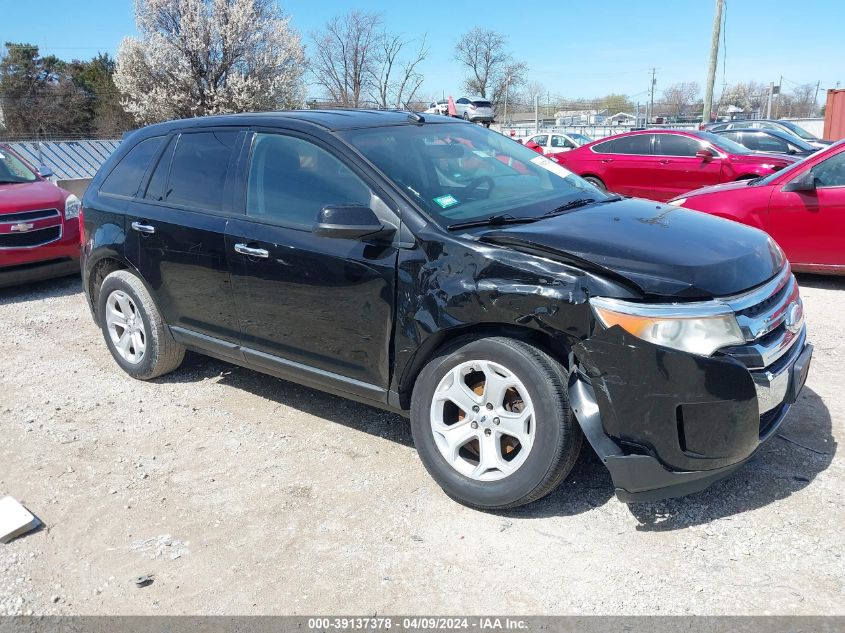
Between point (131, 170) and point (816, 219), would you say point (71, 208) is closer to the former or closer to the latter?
point (131, 170)

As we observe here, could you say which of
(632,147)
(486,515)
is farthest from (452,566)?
(632,147)

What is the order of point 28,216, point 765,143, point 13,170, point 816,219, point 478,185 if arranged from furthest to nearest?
point 765,143 < point 13,170 < point 28,216 < point 816,219 < point 478,185

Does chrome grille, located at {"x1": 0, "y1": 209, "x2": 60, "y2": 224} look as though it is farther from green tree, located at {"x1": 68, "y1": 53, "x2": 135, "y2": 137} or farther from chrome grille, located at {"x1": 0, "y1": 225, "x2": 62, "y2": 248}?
green tree, located at {"x1": 68, "y1": 53, "x2": 135, "y2": 137}

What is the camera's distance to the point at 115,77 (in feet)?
112

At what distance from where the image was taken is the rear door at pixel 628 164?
11.7 meters

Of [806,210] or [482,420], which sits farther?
[806,210]

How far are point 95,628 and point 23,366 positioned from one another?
140 inches

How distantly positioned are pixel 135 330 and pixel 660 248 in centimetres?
365

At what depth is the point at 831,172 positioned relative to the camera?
6820 mm

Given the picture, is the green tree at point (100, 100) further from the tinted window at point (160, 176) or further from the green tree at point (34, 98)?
the tinted window at point (160, 176)

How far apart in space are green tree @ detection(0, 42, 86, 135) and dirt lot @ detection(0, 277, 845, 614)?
40.1 meters

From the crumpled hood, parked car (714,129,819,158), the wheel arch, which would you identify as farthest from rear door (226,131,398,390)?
parked car (714,129,819,158)

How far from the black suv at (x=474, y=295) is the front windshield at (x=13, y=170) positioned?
4.64m

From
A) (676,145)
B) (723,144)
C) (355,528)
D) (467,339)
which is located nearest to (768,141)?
(723,144)
